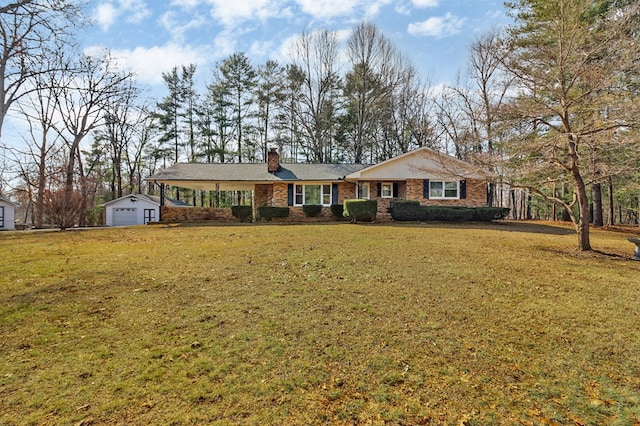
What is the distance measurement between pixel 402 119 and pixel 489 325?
2824 cm

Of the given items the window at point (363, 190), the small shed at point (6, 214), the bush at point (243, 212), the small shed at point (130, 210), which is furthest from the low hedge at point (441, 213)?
the small shed at point (6, 214)

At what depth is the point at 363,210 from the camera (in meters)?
16.7

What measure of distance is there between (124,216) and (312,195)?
15511mm

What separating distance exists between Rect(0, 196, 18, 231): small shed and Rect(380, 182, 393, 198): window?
28.6 m

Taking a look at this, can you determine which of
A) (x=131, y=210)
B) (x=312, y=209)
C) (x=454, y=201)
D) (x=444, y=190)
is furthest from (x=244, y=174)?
(x=454, y=201)

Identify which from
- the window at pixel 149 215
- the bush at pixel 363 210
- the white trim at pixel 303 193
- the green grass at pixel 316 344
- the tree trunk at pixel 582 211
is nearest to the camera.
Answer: the green grass at pixel 316 344

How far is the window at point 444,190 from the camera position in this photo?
63.9ft

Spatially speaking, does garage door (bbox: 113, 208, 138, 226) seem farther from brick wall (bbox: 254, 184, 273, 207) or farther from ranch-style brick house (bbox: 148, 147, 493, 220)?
brick wall (bbox: 254, 184, 273, 207)

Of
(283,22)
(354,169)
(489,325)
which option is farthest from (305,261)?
(354,169)

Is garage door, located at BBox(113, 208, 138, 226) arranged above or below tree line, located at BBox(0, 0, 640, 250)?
below

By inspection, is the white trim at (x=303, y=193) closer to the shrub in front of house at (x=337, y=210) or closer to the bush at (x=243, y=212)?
the shrub in front of house at (x=337, y=210)

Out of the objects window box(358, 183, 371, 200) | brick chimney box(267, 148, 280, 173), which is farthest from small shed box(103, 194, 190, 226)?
window box(358, 183, 371, 200)

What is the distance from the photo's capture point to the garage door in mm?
25000

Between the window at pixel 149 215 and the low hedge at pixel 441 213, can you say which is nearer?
the low hedge at pixel 441 213
